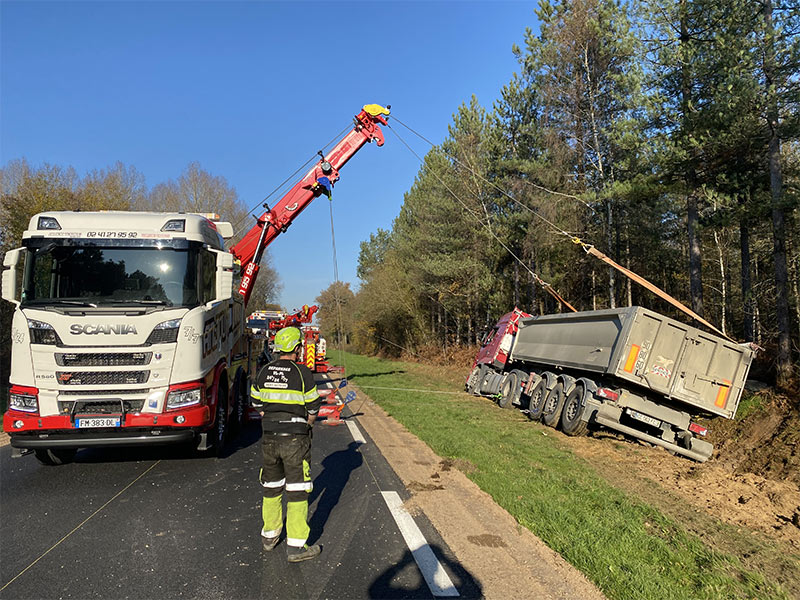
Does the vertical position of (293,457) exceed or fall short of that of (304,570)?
it exceeds it

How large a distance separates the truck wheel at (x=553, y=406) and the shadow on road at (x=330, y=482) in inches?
181

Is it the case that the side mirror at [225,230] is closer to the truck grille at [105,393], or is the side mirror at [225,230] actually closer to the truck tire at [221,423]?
the truck tire at [221,423]

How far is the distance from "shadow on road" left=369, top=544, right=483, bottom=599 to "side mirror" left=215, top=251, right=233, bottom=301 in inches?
→ 173

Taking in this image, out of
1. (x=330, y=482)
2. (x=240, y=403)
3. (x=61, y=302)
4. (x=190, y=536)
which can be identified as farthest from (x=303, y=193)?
(x=190, y=536)

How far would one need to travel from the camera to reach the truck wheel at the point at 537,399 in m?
11.6

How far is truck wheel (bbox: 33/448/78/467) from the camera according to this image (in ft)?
21.7

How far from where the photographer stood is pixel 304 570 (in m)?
3.83

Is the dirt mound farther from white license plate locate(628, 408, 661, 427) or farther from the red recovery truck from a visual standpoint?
the red recovery truck


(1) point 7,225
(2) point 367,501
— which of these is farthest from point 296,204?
(1) point 7,225

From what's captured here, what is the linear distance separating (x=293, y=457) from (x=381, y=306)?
33565mm

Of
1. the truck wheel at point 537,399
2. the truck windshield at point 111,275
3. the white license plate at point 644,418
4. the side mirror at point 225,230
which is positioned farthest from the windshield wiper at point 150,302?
the truck wheel at point 537,399

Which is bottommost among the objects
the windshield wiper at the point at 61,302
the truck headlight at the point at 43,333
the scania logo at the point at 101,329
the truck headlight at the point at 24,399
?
the truck headlight at the point at 24,399

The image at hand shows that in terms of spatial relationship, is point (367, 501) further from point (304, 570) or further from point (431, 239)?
point (431, 239)

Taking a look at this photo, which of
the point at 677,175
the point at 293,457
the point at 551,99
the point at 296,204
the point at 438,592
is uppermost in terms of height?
the point at 551,99
